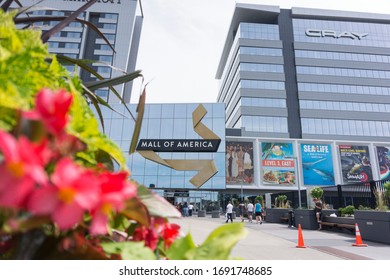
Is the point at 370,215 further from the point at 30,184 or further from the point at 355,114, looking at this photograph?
the point at 355,114

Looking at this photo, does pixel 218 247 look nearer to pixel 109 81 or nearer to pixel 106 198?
pixel 106 198

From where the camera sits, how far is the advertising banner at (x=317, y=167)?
1382 inches

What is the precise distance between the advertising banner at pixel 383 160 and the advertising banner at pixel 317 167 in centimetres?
726

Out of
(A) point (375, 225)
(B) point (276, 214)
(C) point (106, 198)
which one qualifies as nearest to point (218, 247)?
(C) point (106, 198)

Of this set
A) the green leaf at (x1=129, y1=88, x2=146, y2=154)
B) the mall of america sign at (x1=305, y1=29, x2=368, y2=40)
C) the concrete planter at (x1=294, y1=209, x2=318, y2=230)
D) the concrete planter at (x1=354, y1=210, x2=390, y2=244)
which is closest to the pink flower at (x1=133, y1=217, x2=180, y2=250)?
the green leaf at (x1=129, y1=88, x2=146, y2=154)

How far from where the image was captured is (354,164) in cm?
3578

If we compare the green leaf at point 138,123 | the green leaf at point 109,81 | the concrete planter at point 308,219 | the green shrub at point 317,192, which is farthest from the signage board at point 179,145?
the green leaf at point 138,123

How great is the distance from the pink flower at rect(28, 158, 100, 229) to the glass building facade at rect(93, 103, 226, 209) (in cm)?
3118

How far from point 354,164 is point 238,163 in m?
16.4

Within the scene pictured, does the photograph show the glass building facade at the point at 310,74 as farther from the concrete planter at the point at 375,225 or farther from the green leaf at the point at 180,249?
the green leaf at the point at 180,249

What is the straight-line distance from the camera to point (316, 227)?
13.1 meters

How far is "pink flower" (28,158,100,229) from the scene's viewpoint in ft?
0.92
